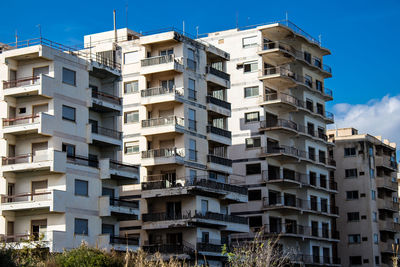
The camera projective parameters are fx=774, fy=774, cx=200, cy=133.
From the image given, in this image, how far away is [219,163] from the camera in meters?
75.6

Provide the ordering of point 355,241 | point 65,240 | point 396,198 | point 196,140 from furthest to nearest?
point 396,198 → point 355,241 → point 196,140 → point 65,240

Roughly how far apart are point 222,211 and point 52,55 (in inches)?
988

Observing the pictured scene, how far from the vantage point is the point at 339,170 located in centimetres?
10394

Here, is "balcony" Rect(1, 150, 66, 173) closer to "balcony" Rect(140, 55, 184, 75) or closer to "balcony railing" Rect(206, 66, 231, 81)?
"balcony" Rect(140, 55, 184, 75)

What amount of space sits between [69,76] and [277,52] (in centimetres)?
3059

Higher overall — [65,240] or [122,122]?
[122,122]

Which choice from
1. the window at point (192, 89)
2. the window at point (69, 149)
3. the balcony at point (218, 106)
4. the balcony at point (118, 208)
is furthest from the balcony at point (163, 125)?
the window at point (69, 149)

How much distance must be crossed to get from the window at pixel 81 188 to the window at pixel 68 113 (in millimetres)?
5027

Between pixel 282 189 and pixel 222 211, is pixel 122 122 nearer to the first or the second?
pixel 222 211

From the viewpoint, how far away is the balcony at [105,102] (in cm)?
6394

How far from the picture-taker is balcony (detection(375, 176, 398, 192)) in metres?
107

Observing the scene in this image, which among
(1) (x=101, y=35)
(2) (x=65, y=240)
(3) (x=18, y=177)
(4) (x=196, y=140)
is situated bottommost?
(2) (x=65, y=240)

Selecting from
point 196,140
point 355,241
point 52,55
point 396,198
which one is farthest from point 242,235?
point 396,198

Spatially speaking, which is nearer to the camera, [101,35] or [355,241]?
[101,35]
